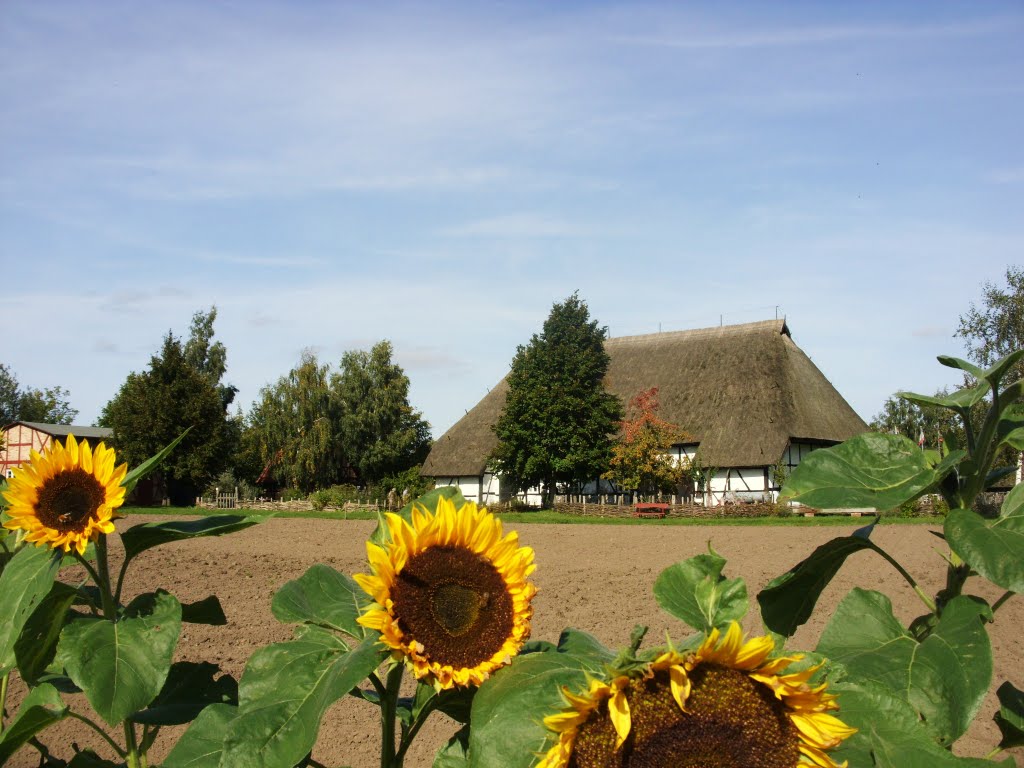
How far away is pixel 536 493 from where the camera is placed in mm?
44000

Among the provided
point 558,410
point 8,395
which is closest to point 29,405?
point 8,395

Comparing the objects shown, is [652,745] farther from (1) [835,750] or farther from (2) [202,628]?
(2) [202,628]

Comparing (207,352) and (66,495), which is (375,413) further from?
(66,495)

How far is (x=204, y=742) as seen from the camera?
1241 millimetres

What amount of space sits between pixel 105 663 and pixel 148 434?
46.5 m

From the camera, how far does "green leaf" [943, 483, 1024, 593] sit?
1.25 m

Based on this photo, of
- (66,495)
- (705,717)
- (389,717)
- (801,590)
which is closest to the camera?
(705,717)

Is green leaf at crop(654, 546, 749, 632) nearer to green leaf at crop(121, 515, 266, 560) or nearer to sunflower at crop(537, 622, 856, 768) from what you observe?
sunflower at crop(537, 622, 856, 768)

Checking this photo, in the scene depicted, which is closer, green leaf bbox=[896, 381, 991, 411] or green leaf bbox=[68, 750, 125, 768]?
green leaf bbox=[896, 381, 991, 411]

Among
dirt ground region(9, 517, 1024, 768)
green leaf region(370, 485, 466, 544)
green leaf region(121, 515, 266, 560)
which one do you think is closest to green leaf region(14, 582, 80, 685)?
green leaf region(121, 515, 266, 560)

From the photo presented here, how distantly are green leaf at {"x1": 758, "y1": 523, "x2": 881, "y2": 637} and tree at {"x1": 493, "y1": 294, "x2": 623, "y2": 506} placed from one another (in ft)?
127

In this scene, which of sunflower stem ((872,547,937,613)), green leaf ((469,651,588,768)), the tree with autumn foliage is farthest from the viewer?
the tree with autumn foliage

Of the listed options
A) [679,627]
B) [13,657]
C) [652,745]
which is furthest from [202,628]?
[652,745]

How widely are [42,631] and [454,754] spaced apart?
896 mm
